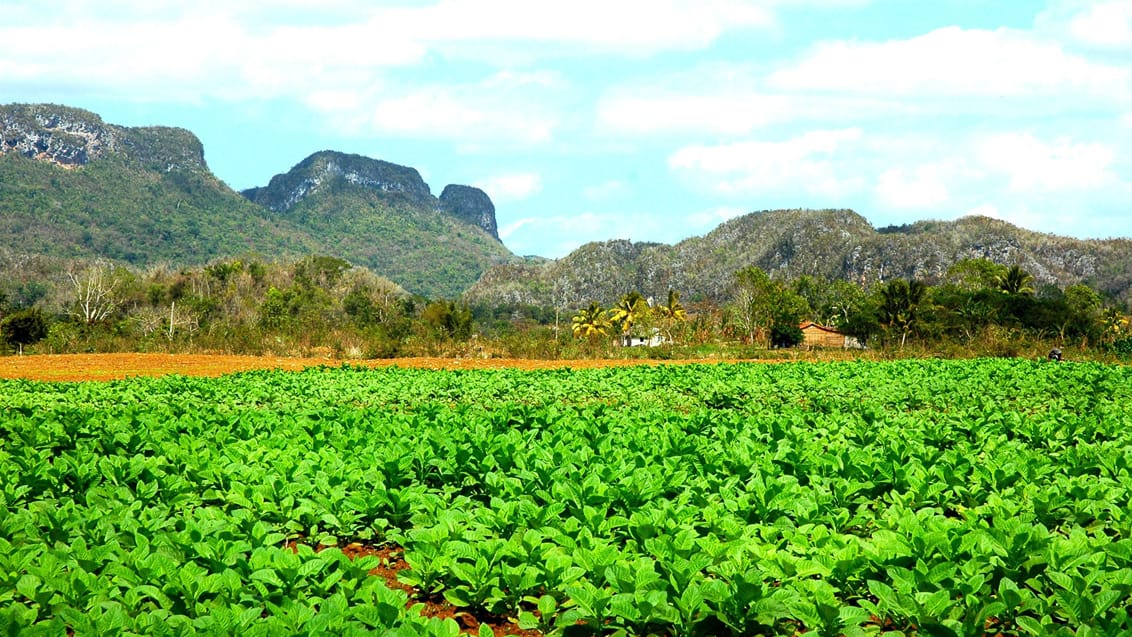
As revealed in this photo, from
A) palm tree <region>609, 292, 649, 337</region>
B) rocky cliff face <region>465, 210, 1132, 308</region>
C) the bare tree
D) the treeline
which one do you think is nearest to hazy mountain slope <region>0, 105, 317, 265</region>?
the treeline

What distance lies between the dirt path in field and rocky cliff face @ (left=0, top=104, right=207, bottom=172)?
12916 cm

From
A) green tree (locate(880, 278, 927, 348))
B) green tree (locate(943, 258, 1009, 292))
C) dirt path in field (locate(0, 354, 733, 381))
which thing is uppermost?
green tree (locate(943, 258, 1009, 292))

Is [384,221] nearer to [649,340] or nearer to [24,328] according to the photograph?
[24,328]

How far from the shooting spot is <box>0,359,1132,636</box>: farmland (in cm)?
375

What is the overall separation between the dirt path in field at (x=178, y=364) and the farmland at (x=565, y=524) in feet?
44.2

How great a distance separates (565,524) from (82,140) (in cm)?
16216

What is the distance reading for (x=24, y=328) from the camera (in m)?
40.5

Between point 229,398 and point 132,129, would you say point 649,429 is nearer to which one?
point 229,398

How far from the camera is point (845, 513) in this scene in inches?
205

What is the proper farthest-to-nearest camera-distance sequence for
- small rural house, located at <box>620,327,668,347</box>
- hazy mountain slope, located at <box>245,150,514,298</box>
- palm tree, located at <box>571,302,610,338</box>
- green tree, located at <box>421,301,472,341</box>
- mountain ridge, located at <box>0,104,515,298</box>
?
hazy mountain slope, located at <box>245,150,514,298</box>, mountain ridge, located at <box>0,104,515,298</box>, palm tree, located at <box>571,302,610,338</box>, small rural house, located at <box>620,327,668,347</box>, green tree, located at <box>421,301,472,341</box>

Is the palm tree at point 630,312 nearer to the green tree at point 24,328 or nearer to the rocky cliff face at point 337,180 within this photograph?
the green tree at point 24,328

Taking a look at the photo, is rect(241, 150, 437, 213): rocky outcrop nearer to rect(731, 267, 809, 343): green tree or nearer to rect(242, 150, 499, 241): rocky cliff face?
rect(242, 150, 499, 241): rocky cliff face

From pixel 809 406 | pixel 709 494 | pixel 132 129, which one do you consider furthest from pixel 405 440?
pixel 132 129

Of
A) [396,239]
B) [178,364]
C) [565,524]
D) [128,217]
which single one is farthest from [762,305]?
[396,239]
